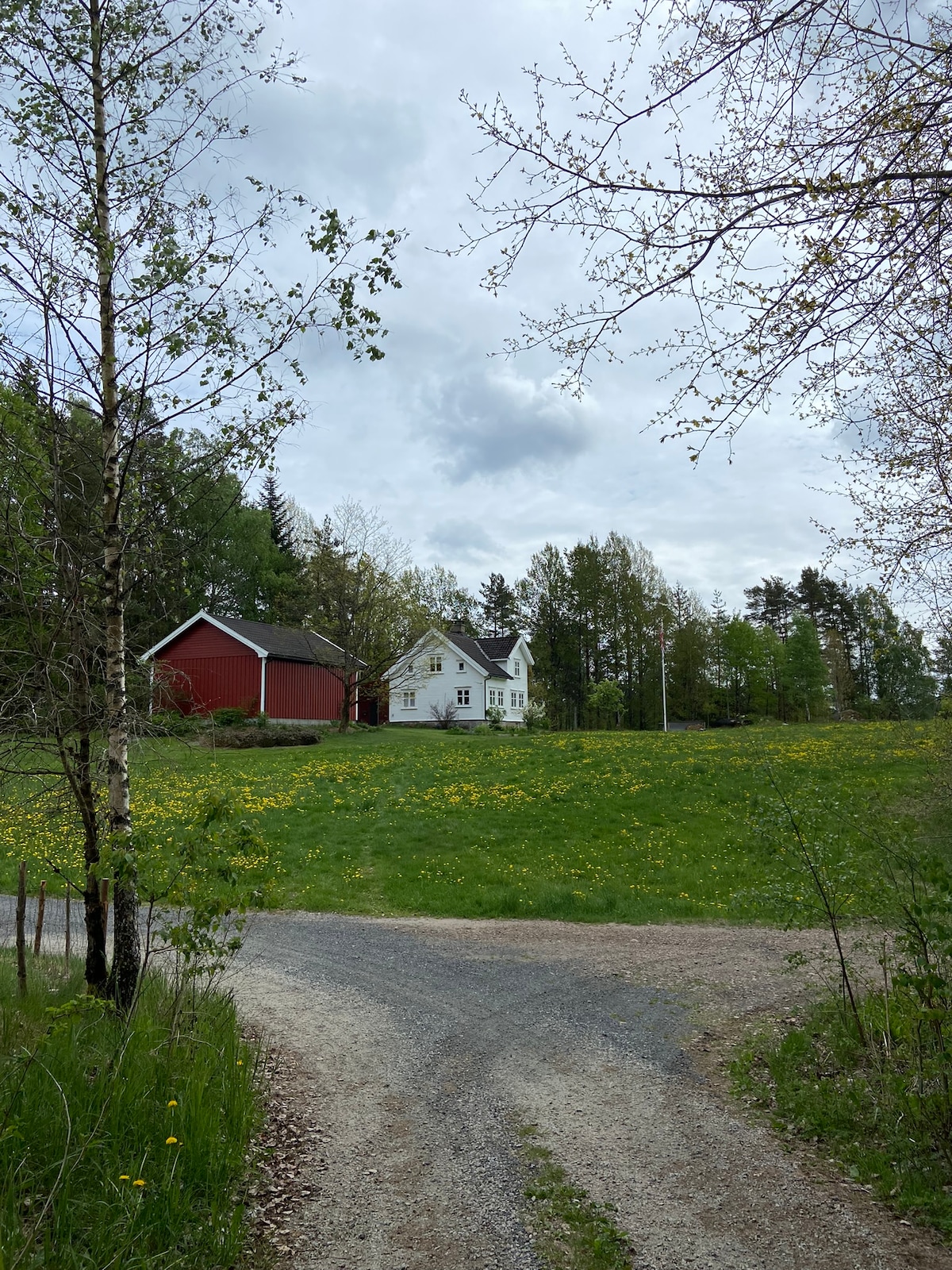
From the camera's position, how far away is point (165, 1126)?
4.08 metres

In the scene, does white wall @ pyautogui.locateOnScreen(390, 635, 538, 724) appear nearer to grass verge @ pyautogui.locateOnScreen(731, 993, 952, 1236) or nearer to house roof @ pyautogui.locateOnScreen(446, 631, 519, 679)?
house roof @ pyautogui.locateOnScreen(446, 631, 519, 679)

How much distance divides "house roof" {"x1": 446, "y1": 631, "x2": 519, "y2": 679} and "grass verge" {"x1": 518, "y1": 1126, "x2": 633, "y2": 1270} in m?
41.0

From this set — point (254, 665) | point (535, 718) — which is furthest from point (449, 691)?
point (254, 665)

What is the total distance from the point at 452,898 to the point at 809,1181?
7.37 meters

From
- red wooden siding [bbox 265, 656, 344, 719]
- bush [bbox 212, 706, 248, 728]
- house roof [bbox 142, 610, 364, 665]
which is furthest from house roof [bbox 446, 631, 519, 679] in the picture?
bush [bbox 212, 706, 248, 728]

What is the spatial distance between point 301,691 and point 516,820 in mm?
22385

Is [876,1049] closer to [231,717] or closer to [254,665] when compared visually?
[231,717]

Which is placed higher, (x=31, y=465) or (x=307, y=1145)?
(x=31, y=465)

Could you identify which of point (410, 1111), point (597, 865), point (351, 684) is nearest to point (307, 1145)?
point (410, 1111)

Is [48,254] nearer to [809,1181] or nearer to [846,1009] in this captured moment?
[809,1181]

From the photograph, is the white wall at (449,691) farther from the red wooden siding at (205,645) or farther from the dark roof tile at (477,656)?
the red wooden siding at (205,645)

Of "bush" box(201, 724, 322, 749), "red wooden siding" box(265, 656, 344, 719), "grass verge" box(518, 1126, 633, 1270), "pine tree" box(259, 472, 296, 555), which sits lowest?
"grass verge" box(518, 1126, 633, 1270)

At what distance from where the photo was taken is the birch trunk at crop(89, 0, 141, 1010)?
5.40 meters

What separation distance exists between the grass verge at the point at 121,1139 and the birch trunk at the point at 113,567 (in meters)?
0.46
